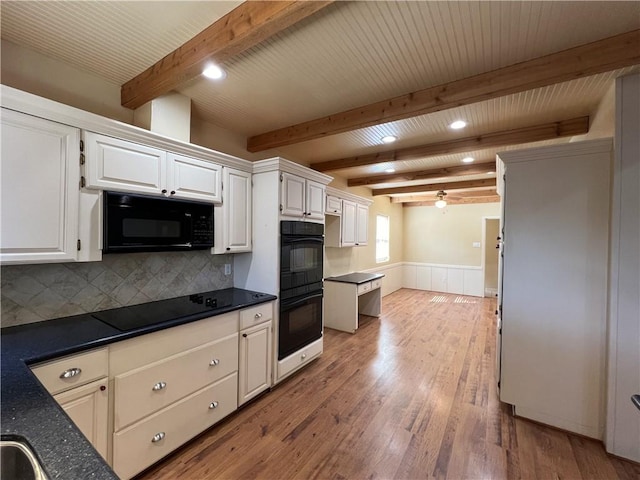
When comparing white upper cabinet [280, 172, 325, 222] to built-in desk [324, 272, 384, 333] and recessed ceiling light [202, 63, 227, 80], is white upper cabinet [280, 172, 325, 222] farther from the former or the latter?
built-in desk [324, 272, 384, 333]

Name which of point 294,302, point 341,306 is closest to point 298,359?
point 294,302

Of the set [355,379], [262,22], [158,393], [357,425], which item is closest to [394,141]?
[262,22]

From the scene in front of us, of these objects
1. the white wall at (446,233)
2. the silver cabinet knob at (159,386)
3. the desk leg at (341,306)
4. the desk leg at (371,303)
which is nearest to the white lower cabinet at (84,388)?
the silver cabinet knob at (159,386)

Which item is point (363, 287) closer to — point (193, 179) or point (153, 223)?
point (193, 179)

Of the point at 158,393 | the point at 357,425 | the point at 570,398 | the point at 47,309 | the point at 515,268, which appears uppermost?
the point at 515,268

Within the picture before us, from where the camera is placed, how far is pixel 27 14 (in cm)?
151

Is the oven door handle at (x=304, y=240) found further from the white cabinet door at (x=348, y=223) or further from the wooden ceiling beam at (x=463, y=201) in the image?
the wooden ceiling beam at (x=463, y=201)

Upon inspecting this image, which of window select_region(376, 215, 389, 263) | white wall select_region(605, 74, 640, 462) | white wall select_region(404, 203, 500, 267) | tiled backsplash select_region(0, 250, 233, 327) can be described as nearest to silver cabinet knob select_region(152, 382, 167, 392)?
tiled backsplash select_region(0, 250, 233, 327)

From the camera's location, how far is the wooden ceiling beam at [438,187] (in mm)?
5234

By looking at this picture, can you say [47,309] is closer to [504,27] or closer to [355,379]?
[355,379]

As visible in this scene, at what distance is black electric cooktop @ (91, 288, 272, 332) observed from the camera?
186 centimetres

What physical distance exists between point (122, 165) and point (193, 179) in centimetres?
51

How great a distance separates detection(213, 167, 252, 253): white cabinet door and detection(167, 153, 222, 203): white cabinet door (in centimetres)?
10

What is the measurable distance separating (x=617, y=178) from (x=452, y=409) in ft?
7.23
